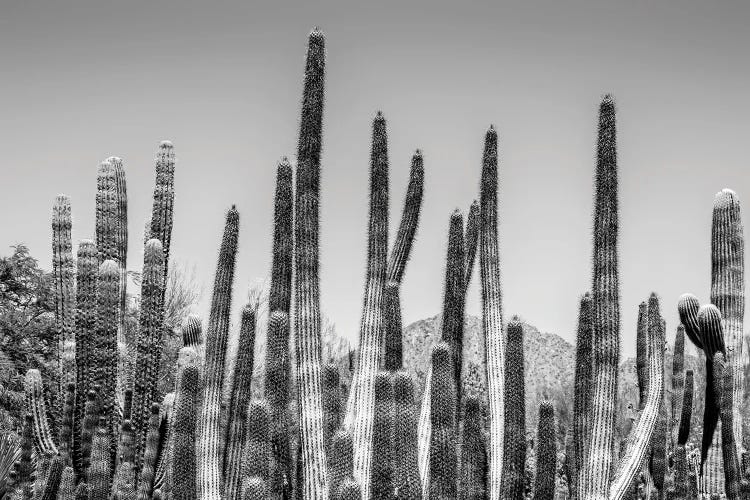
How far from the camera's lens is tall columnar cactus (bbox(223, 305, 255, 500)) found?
7277 millimetres

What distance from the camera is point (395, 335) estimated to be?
6164 mm

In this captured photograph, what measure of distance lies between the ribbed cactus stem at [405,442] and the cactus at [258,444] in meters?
0.85

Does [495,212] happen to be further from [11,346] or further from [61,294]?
[11,346]

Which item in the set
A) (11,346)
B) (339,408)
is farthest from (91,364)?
(11,346)

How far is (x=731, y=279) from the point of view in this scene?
9.39 m

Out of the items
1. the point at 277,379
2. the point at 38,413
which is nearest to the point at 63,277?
the point at 38,413

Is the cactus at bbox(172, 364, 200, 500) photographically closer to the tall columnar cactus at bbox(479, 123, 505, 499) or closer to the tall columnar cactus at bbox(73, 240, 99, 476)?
the tall columnar cactus at bbox(73, 240, 99, 476)

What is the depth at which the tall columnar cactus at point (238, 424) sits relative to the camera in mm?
7277

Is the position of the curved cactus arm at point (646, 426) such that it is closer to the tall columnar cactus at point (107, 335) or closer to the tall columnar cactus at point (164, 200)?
the tall columnar cactus at point (107, 335)

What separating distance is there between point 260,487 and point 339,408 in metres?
1.98

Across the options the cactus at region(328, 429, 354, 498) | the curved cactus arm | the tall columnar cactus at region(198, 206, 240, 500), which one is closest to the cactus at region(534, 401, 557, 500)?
the curved cactus arm

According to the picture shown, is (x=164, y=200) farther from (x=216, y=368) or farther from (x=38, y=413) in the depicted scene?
(x=38, y=413)

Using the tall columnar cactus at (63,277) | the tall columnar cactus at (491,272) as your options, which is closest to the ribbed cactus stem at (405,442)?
the tall columnar cactus at (491,272)

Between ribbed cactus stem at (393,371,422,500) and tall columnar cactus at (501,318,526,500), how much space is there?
2.03m
